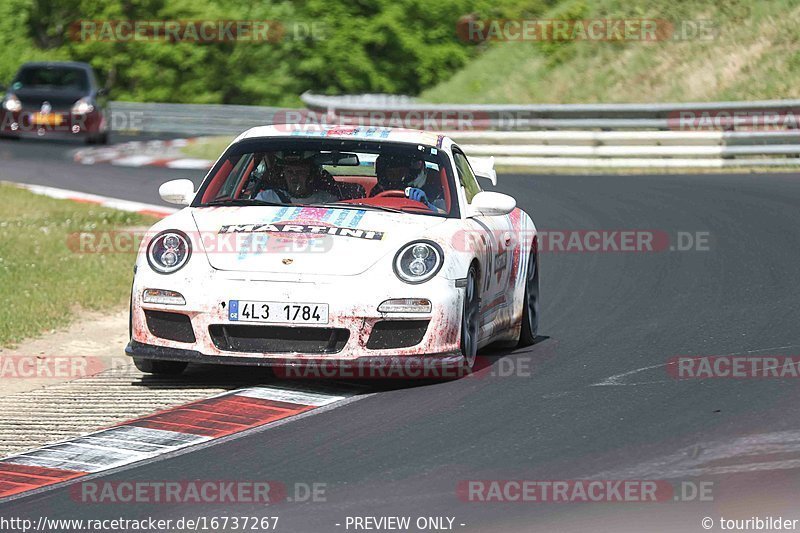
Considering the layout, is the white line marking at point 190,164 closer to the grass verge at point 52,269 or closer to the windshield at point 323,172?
the grass verge at point 52,269

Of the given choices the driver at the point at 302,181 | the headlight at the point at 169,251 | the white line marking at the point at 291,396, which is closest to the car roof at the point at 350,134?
the driver at the point at 302,181

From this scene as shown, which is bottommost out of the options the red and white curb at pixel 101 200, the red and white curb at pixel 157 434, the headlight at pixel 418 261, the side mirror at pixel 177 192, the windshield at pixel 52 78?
the red and white curb at pixel 157 434

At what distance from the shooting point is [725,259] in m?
12.8

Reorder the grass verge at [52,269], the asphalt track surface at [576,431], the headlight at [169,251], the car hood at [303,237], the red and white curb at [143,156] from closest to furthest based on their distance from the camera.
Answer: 1. the asphalt track surface at [576,431]
2. the car hood at [303,237]
3. the headlight at [169,251]
4. the grass verge at [52,269]
5. the red and white curb at [143,156]

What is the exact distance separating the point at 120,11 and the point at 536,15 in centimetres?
1713

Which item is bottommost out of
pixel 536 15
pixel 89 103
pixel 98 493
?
pixel 98 493

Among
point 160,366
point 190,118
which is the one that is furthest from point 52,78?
point 160,366

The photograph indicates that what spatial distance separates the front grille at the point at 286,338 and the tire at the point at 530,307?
210cm

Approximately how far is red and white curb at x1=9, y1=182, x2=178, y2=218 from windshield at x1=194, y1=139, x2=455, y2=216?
7562mm

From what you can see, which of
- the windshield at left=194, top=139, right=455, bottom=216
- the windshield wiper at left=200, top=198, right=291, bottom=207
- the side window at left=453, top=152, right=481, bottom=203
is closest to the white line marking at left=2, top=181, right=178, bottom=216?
the side window at left=453, top=152, right=481, bottom=203

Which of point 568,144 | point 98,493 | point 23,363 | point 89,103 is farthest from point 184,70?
point 98,493

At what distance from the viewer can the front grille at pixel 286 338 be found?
759cm

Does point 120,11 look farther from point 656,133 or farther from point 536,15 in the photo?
point 656,133

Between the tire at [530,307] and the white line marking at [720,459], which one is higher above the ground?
the tire at [530,307]
